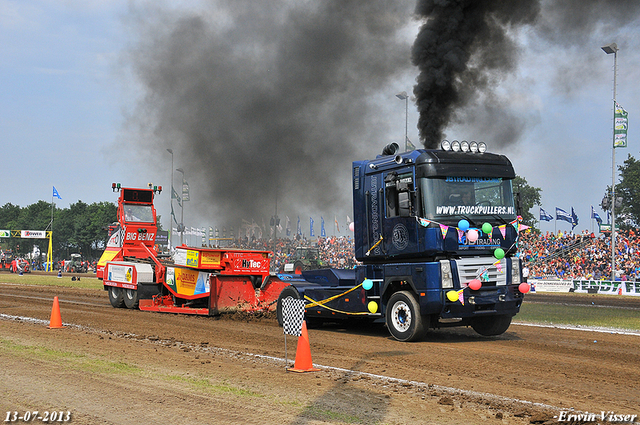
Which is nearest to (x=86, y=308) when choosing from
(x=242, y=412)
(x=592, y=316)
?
(x=242, y=412)

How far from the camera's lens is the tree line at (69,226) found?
86.2 m

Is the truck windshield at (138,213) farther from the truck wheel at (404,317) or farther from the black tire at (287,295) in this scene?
the truck wheel at (404,317)

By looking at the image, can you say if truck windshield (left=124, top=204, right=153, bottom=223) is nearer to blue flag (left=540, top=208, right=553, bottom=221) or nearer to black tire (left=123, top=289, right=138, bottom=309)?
black tire (left=123, top=289, right=138, bottom=309)

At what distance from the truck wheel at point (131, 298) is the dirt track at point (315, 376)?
4.63 meters

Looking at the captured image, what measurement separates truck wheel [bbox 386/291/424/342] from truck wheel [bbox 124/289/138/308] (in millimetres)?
8659

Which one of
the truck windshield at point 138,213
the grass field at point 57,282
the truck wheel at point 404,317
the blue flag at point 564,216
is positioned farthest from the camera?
the blue flag at point 564,216

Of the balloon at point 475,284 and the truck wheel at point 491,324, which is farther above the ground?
the balloon at point 475,284

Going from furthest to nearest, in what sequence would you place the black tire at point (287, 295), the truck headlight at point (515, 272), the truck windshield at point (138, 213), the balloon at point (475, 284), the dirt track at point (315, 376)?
the truck windshield at point (138, 213), the black tire at point (287, 295), the truck headlight at point (515, 272), the balloon at point (475, 284), the dirt track at point (315, 376)

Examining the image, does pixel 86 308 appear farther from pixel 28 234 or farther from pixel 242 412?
pixel 28 234

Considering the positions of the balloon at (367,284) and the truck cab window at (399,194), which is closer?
the truck cab window at (399,194)

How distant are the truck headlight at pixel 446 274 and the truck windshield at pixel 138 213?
1164 cm

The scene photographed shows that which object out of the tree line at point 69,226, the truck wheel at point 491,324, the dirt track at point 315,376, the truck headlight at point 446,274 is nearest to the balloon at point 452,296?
the truck headlight at point 446,274

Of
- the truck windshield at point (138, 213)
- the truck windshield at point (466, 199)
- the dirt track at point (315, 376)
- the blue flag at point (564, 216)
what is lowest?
the dirt track at point (315, 376)

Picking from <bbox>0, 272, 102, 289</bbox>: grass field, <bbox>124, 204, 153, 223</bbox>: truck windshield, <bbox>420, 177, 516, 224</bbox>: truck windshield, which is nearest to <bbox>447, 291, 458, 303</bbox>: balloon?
<bbox>420, 177, 516, 224</bbox>: truck windshield
